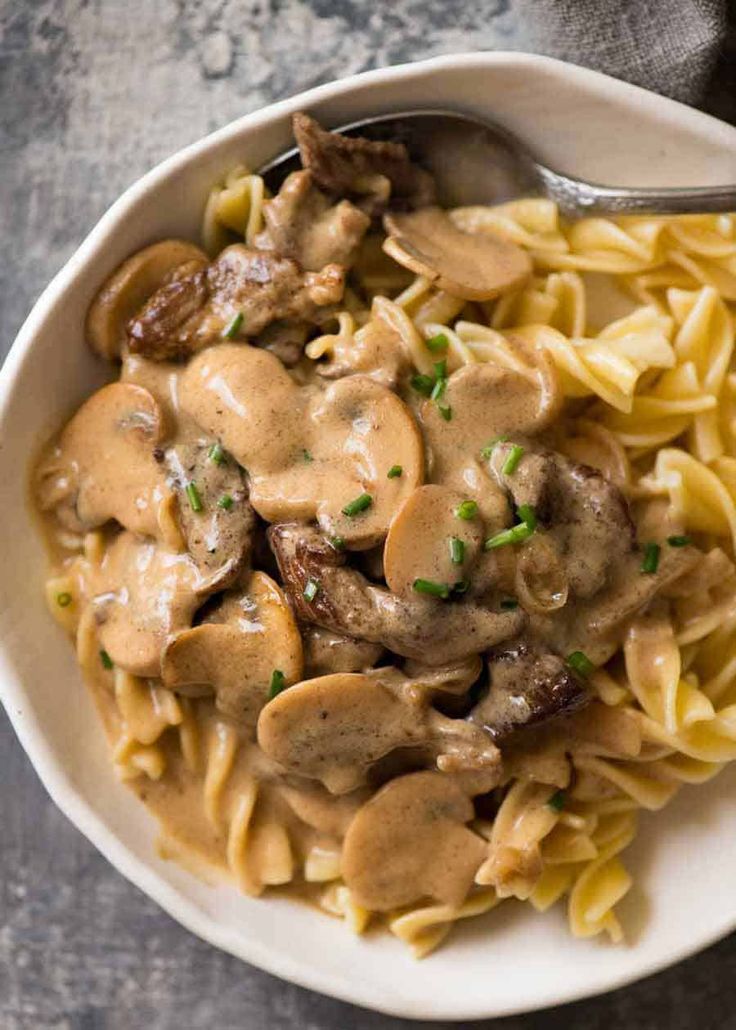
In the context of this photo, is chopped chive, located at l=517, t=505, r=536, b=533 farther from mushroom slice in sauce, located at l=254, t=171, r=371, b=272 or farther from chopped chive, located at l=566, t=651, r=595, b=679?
mushroom slice in sauce, located at l=254, t=171, r=371, b=272

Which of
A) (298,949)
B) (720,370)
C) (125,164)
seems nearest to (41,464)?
(125,164)

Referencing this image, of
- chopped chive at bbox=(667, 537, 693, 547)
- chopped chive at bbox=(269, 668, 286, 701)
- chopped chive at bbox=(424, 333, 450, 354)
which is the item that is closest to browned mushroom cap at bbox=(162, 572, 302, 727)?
chopped chive at bbox=(269, 668, 286, 701)

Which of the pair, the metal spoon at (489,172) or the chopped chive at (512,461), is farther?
the metal spoon at (489,172)

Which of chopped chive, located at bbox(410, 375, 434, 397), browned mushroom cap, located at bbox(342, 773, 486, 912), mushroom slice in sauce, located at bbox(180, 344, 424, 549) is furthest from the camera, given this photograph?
browned mushroom cap, located at bbox(342, 773, 486, 912)

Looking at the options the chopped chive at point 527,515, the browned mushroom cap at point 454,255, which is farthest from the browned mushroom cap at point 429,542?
the browned mushroom cap at point 454,255

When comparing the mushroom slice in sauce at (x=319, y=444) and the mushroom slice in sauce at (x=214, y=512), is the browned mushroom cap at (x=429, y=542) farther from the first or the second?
the mushroom slice in sauce at (x=214, y=512)
